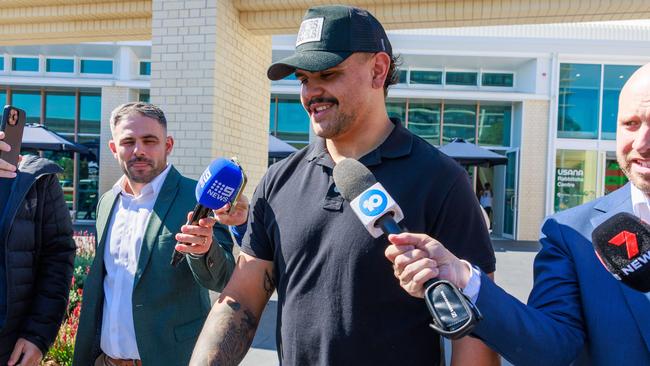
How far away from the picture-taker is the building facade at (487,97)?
15.2 m

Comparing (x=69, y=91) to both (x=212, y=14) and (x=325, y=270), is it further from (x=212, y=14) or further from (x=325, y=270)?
(x=325, y=270)

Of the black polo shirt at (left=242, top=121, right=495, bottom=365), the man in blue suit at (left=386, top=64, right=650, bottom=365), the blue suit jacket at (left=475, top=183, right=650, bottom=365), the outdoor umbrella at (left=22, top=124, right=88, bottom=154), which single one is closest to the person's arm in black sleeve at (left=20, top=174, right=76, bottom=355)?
the black polo shirt at (left=242, top=121, right=495, bottom=365)

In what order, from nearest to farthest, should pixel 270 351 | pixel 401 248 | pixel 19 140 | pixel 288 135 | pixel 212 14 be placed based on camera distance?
pixel 401 248 < pixel 19 140 < pixel 270 351 < pixel 212 14 < pixel 288 135

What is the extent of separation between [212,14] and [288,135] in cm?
1068

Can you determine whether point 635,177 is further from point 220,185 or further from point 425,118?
point 425,118

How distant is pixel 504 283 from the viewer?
28.2 feet

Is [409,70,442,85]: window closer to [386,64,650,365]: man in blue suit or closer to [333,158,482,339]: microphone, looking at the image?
[386,64,650,365]: man in blue suit

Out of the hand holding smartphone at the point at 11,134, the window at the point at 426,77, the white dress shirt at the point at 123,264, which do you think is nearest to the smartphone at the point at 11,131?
the hand holding smartphone at the point at 11,134

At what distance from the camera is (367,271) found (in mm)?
1583

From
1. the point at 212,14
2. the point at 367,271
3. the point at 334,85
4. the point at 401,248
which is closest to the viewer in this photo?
the point at 401,248

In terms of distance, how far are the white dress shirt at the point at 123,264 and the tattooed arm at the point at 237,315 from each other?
3.01 ft

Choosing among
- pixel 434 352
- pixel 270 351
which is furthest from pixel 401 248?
pixel 270 351

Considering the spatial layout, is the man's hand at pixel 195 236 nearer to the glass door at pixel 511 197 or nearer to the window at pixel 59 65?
the glass door at pixel 511 197

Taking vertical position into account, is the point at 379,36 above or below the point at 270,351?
above
